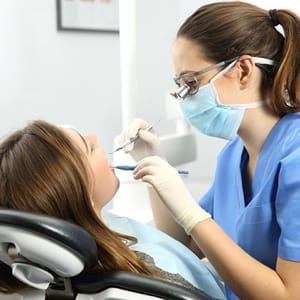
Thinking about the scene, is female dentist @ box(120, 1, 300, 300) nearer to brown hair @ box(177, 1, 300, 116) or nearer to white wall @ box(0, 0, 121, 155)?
brown hair @ box(177, 1, 300, 116)

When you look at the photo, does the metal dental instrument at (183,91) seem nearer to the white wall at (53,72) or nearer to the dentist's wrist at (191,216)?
the dentist's wrist at (191,216)

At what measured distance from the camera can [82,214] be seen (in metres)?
1.01

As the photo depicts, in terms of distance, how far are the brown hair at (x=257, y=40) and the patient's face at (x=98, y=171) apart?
1.20 ft

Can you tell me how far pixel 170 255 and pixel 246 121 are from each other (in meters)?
0.38

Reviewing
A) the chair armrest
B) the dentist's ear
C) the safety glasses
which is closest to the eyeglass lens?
the safety glasses

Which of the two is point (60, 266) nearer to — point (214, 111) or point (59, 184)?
point (59, 184)

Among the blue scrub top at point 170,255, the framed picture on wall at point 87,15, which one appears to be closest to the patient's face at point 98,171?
the blue scrub top at point 170,255

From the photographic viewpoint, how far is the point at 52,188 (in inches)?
38.5

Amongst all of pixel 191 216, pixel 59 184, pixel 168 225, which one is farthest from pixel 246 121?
pixel 59 184

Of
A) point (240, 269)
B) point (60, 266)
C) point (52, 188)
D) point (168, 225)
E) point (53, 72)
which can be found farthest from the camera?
point (53, 72)

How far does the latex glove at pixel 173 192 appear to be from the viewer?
3.91 feet

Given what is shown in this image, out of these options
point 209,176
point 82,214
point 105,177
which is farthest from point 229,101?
point 209,176

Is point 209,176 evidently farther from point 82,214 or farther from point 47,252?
point 47,252

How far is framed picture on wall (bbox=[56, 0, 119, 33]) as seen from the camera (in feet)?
8.93
